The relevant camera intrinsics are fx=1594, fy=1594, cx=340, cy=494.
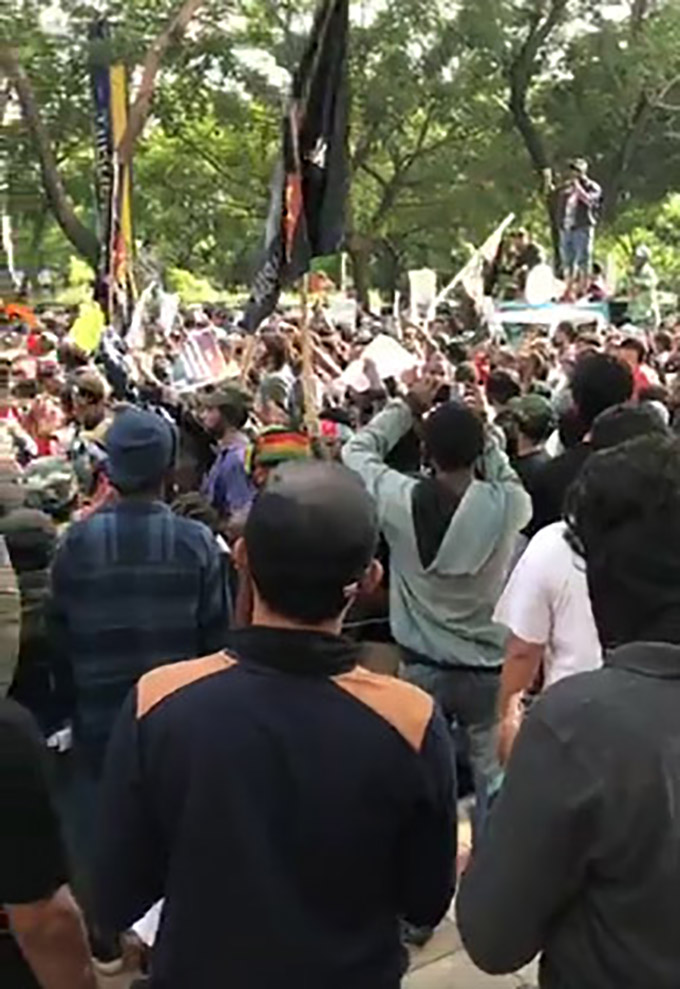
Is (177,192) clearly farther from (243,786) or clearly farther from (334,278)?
(243,786)

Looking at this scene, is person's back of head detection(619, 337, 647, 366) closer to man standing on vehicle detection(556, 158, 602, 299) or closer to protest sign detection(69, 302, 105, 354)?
protest sign detection(69, 302, 105, 354)

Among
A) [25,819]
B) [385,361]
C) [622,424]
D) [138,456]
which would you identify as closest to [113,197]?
[385,361]

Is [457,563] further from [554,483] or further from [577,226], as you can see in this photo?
[577,226]

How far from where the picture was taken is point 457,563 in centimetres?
473

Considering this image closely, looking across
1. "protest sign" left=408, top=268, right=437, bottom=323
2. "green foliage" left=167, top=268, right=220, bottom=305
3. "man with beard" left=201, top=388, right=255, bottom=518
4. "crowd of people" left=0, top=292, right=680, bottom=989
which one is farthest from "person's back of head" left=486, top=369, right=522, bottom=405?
"green foliage" left=167, top=268, right=220, bottom=305

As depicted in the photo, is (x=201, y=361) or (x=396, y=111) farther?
(x=396, y=111)

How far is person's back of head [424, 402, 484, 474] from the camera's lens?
4.66 metres

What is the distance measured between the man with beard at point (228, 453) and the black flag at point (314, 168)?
63 cm

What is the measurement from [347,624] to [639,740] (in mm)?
3265

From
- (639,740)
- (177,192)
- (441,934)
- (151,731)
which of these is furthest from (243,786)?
(177,192)

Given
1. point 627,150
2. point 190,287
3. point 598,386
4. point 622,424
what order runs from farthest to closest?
point 190,287 → point 627,150 → point 598,386 → point 622,424

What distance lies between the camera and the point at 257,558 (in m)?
2.44

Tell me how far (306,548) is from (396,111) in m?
31.8

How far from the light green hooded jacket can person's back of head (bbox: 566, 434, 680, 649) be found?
235cm
